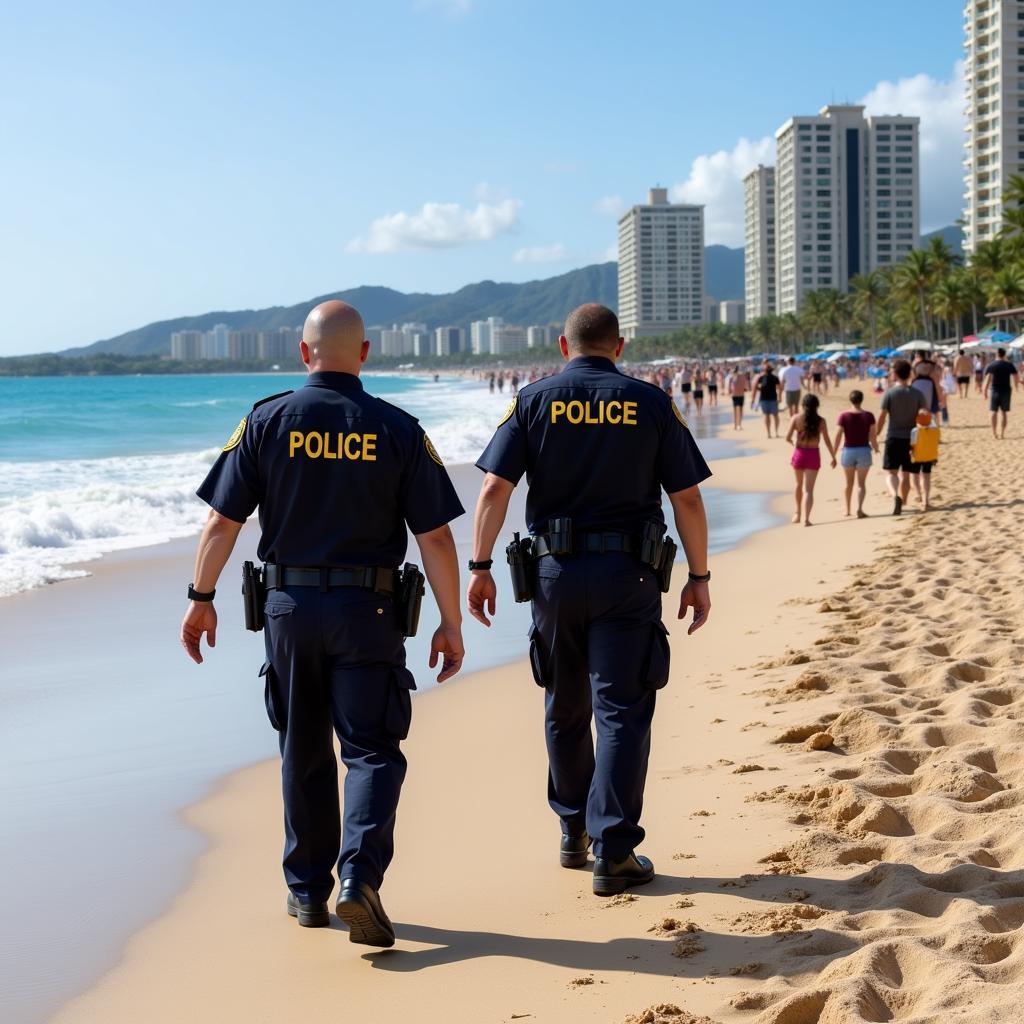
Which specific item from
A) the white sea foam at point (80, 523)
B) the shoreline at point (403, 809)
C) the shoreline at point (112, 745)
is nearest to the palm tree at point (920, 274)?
the white sea foam at point (80, 523)

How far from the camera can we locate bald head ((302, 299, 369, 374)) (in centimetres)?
Answer: 374

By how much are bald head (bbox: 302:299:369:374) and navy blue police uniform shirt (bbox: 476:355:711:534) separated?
61 centimetres

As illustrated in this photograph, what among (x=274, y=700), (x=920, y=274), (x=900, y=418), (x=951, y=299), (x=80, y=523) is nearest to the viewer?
(x=274, y=700)

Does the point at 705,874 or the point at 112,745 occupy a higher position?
the point at 705,874

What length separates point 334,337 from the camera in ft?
12.2

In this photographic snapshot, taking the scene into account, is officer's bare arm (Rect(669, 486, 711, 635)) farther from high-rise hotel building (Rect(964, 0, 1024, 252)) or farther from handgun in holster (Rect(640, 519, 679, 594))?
high-rise hotel building (Rect(964, 0, 1024, 252))

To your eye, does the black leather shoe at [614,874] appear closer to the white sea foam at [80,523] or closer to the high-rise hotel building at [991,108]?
the white sea foam at [80,523]

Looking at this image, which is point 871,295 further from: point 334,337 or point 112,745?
point 334,337

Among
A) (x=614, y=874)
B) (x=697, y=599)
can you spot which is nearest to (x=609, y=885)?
(x=614, y=874)

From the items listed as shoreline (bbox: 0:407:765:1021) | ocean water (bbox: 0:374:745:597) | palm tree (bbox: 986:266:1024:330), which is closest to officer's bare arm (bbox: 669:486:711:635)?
shoreline (bbox: 0:407:765:1021)

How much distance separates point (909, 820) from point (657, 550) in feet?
4.40

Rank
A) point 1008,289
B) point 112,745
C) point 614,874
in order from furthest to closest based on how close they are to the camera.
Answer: point 1008,289 → point 112,745 → point 614,874

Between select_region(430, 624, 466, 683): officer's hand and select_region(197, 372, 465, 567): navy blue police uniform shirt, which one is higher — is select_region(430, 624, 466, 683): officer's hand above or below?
below

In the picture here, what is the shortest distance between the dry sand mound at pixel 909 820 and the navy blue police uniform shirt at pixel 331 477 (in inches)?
60.9
